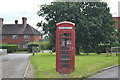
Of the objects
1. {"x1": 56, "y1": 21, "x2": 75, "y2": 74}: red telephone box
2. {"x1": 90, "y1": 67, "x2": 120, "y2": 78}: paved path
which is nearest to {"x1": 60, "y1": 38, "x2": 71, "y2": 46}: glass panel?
Result: {"x1": 56, "y1": 21, "x2": 75, "y2": 74}: red telephone box

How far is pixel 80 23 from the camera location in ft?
73.5

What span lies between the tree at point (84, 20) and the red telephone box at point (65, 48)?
11029 millimetres

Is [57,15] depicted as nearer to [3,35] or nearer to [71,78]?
[71,78]

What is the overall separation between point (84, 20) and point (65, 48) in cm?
1210

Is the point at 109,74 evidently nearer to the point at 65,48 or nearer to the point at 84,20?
the point at 65,48

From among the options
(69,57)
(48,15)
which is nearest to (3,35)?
(48,15)

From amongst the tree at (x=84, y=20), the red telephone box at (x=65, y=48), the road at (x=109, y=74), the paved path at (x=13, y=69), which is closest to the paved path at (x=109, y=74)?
the road at (x=109, y=74)

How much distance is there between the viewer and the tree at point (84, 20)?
2269cm

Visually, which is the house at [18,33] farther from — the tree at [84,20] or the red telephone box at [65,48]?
the red telephone box at [65,48]

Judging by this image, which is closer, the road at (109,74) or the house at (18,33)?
the road at (109,74)

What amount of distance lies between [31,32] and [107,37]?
34811mm

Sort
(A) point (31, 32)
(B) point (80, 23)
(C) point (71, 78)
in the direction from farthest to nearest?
(A) point (31, 32) < (B) point (80, 23) < (C) point (71, 78)

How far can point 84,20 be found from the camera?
74.7ft

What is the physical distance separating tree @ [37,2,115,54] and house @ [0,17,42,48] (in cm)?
3171
